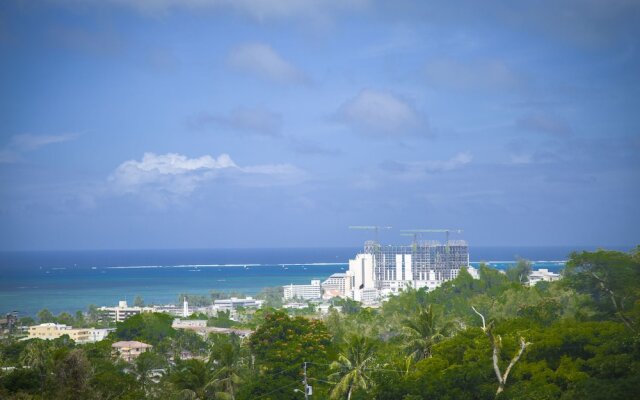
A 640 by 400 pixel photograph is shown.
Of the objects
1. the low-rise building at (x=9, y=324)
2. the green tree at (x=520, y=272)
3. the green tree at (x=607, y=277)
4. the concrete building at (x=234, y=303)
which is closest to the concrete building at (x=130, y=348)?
the low-rise building at (x=9, y=324)

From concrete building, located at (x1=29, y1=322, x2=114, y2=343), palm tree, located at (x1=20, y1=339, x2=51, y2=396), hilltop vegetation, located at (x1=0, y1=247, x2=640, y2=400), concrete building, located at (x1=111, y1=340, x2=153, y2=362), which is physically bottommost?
concrete building, located at (x1=29, y1=322, x2=114, y2=343)

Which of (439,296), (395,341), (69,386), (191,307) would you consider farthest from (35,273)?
(69,386)

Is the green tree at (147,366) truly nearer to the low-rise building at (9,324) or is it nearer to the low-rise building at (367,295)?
the low-rise building at (9,324)

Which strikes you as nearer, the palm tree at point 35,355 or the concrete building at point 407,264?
the palm tree at point 35,355

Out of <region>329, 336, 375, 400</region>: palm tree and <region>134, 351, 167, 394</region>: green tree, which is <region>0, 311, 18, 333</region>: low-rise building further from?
<region>329, 336, 375, 400</region>: palm tree

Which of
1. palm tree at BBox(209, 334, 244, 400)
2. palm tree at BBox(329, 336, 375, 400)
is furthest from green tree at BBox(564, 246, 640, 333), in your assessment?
palm tree at BBox(209, 334, 244, 400)

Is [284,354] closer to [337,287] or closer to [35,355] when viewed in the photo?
[35,355]

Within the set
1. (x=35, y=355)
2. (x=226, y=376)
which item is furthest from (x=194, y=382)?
(x=35, y=355)
